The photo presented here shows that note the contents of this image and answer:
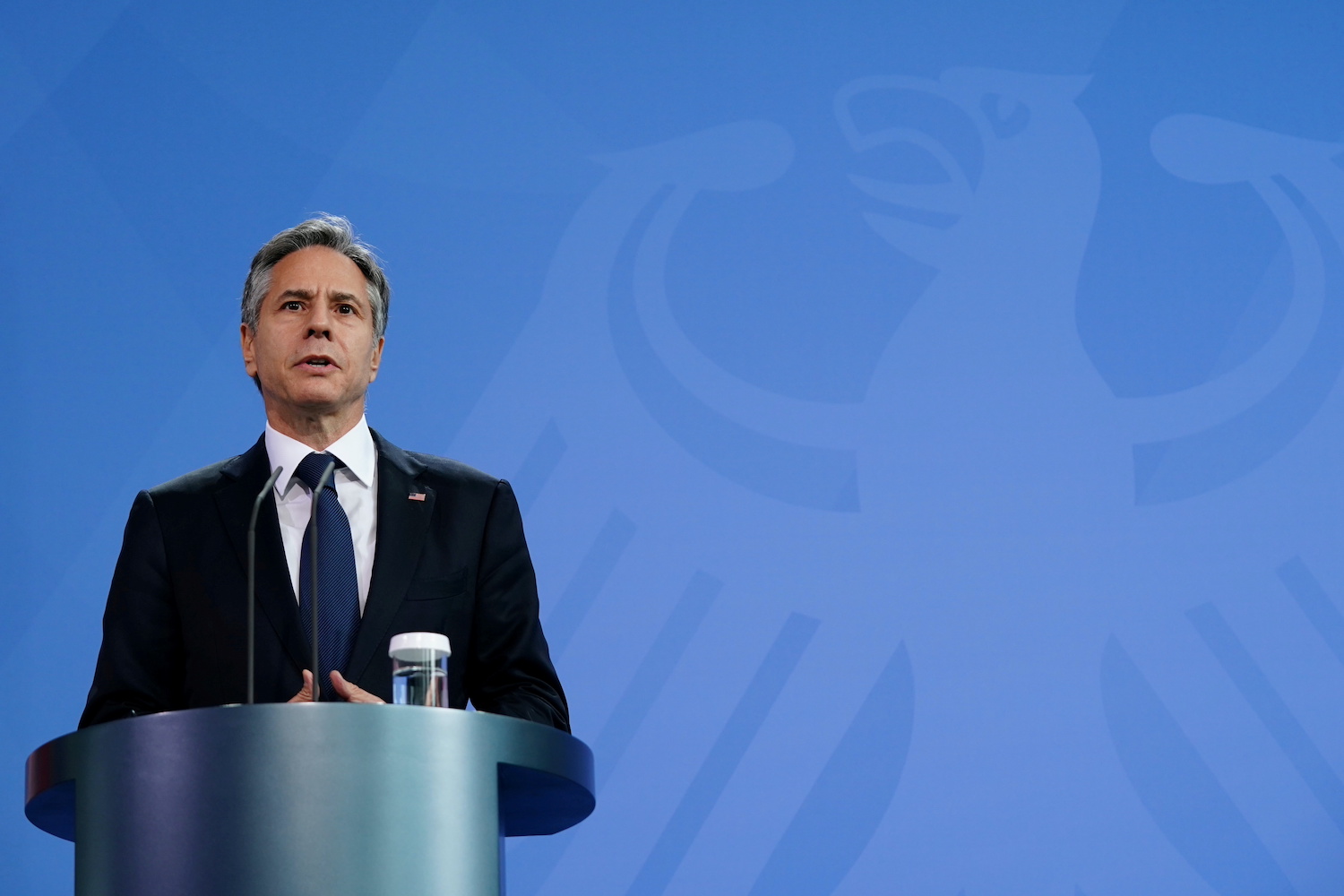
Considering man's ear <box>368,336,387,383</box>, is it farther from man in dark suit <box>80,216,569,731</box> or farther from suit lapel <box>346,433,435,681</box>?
suit lapel <box>346,433,435,681</box>

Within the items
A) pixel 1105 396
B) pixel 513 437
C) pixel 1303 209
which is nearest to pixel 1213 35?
pixel 1303 209

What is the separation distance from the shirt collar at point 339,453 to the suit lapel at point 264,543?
1.0 inches

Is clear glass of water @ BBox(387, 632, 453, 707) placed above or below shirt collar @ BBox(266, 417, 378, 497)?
below

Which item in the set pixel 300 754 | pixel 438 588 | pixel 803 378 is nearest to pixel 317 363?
pixel 438 588

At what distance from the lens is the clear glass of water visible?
1628mm

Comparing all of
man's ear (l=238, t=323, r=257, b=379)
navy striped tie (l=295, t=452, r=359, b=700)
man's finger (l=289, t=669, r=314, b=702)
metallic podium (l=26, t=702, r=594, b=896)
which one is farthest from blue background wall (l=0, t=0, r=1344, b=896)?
metallic podium (l=26, t=702, r=594, b=896)

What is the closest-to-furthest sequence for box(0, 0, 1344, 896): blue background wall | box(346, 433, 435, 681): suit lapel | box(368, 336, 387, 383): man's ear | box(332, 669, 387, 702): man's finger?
1. box(332, 669, 387, 702): man's finger
2. box(346, 433, 435, 681): suit lapel
3. box(368, 336, 387, 383): man's ear
4. box(0, 0, 1344, 896): blue background wall

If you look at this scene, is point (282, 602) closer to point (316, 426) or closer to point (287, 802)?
point (316, 426)

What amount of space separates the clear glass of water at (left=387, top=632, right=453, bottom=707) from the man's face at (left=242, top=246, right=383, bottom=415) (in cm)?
59

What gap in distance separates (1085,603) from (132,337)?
2.00m

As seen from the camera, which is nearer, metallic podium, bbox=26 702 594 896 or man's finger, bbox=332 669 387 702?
metallic podium, bbox=26 702 594 896

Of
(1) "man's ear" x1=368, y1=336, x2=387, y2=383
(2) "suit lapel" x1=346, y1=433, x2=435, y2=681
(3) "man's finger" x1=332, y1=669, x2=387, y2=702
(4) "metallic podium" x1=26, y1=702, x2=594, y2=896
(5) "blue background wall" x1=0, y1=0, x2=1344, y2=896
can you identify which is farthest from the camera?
(5) "blue background wall" x1=0, y1=0, x2=1344, y2=896

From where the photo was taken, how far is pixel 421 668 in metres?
1.65

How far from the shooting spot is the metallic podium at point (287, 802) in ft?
4.44
